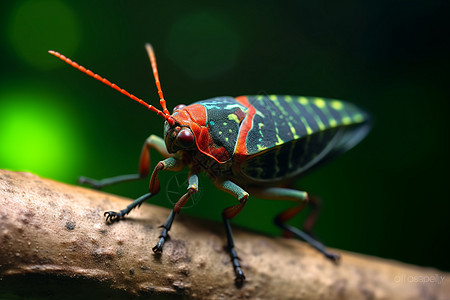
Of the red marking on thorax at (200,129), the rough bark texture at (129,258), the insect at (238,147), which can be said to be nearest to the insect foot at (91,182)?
the insect at (238,147)

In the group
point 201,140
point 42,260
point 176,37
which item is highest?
point 176,37

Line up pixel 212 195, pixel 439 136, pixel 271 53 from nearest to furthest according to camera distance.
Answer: pixel 212 195, pixel 271 53, pixel 439 136

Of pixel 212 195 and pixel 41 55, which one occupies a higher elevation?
pixel 41 55

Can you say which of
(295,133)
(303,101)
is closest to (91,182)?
(295,133)

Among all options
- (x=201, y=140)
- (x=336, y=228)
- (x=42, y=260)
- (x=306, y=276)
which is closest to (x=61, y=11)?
(x=201, y=140)

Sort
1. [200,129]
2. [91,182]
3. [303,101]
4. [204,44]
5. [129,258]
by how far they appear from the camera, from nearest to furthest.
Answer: [129,258] → [200,129] → [91,182] → [303,101] → [204,44]

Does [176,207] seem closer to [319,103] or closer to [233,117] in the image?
[233,117]

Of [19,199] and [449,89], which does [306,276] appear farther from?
[449,89]
